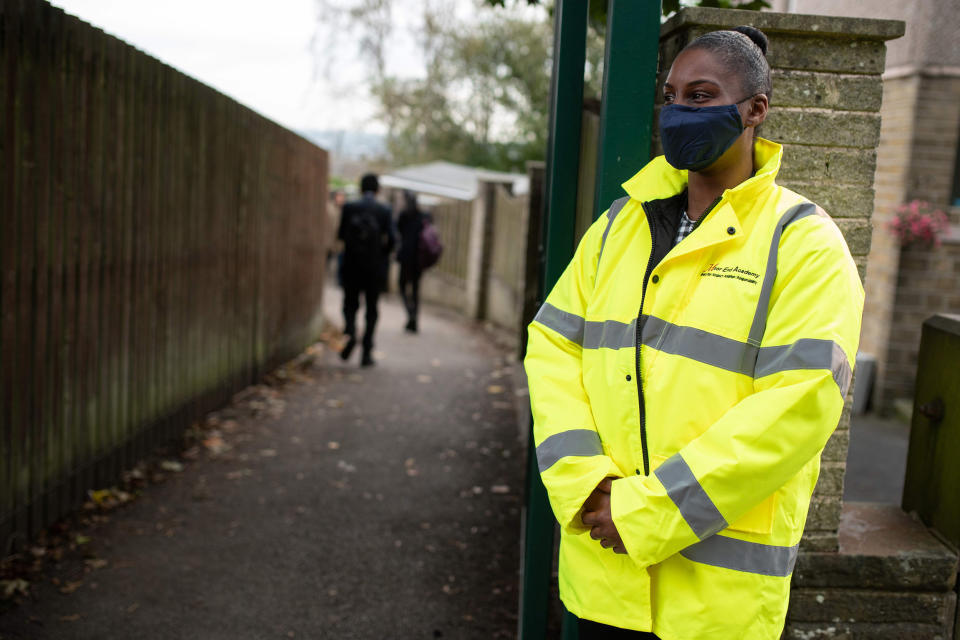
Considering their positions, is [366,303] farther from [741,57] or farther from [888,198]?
[741,57]

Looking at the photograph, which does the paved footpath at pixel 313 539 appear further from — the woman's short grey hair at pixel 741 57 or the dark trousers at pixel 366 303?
the woman's short grey hair at pixel 741 57

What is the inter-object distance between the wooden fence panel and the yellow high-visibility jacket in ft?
10.4

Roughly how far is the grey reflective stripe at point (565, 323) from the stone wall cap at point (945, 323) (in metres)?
1.68

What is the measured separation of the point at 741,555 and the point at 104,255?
4353 mm

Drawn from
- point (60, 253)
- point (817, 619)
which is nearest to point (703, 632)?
point (817, 619)

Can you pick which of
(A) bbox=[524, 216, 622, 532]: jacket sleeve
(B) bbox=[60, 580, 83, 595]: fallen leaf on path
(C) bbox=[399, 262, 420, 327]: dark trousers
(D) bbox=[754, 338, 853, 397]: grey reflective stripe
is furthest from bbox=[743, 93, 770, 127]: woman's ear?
(C) bbox=[399, 262, 420, 327]: dark trousers

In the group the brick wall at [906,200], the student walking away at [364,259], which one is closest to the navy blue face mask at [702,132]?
the brick wall at [906,200]

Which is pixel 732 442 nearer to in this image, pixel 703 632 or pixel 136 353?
pixel 703 632

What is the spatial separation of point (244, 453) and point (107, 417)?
1322 mm

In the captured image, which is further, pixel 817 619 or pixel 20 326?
pixel 20 326

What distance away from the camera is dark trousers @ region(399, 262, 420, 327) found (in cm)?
1321

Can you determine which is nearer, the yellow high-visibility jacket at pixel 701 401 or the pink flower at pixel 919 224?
the yellow high-visibility jacket at pixel 701 401

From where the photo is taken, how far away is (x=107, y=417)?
5414 mm

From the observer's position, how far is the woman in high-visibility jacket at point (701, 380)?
72.3 inches
